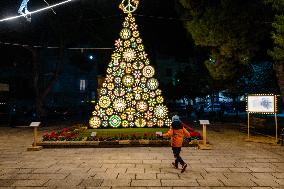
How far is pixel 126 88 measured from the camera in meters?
17.5

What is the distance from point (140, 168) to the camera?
350 inches

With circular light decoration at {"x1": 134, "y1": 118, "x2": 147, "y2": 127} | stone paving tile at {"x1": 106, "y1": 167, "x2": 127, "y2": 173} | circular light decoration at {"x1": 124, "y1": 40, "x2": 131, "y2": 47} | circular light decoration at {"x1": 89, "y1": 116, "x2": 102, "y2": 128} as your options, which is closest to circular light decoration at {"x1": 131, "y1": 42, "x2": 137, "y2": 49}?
circular light decoration at {"x1": 124, "y1": 40, "x2": 131, "y2": 47}

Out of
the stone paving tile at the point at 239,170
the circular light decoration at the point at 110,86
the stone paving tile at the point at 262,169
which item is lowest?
the stone paving tile at the point at 239,170

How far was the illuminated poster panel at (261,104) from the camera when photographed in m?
14.1

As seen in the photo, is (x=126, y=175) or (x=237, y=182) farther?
(x=126, y=175)

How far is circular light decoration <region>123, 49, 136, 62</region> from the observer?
1772cm

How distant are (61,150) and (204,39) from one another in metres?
9.92

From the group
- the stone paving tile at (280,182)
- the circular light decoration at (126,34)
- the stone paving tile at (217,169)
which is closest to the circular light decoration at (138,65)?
the circular light decoration at (126,34)

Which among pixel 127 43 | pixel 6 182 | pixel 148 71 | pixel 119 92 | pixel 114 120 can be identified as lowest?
pixel 6 182

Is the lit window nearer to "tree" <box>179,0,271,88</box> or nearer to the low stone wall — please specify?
"tree" <box>179,0,271,88</box>

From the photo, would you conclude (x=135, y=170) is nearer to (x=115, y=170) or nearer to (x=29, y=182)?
(x=115, y=170)

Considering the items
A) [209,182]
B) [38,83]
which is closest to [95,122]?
[209,182]

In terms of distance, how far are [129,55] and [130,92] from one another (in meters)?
2.15

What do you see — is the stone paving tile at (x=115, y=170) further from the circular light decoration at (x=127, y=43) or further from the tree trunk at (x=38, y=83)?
the tree trunk at (x=38, y=83)
